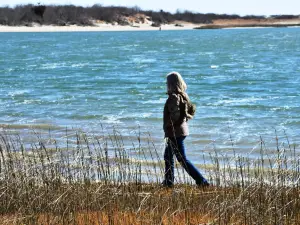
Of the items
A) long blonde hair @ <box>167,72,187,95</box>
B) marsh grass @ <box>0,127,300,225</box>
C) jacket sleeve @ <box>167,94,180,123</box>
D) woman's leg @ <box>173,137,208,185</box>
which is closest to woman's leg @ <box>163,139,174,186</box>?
woman's leg @ <box>173,137,208,185</box>

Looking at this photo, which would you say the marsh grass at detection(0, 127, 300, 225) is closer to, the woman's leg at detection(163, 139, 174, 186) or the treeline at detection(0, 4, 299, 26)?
the woman's leg at detection(163, 139, 174, 186)

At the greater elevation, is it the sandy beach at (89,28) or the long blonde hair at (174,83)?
the long blonde hair at (174,83)

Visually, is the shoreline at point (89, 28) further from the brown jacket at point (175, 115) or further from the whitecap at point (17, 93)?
the brown jacket at point (175, 115)

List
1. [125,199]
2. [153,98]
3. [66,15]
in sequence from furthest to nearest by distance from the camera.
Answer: [66,15] → [153,98] → [125,199]

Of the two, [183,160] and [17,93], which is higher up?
[183,160]

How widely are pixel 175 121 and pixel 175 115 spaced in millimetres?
104

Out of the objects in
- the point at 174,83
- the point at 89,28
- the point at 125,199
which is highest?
the point at 174,83

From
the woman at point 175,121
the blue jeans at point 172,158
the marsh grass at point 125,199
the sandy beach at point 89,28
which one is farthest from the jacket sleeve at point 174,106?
the sandy beach at point 89,28

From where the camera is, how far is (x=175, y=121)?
30.0 feet

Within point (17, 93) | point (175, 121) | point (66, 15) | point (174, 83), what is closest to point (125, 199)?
point (175, 121)

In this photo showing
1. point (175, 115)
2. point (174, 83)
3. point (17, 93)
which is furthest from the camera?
point (17, 93)

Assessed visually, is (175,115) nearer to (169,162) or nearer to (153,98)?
(169,162)

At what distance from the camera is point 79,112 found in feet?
70.3

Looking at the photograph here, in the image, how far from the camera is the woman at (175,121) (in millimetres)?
8969
